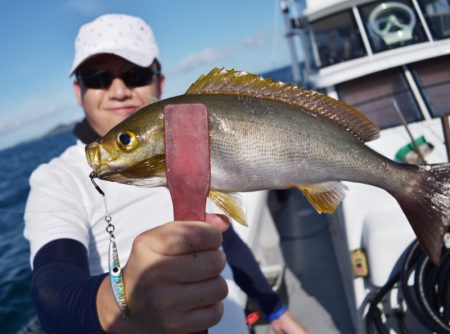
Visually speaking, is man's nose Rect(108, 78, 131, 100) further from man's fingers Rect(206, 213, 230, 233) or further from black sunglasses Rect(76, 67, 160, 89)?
man's fingers Rect(206, 213, 230, 233)

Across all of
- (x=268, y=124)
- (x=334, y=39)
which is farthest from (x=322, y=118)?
(x=334, y=39)

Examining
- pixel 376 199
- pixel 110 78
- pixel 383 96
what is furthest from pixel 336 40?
pixel 110 78

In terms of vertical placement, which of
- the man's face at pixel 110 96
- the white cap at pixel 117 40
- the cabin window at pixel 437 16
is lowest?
the man's face at pixel 110 96

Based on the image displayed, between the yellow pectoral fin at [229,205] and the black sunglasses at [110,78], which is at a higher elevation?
the black sunglasses at [110,78]

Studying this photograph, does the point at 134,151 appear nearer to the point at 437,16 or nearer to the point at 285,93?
the point at 285,93

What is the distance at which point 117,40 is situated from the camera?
2.50m

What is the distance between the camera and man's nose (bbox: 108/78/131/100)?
8.04 ft

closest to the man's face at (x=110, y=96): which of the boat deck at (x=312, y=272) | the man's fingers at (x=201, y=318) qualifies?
the man's fingers at (x=201, y=318)

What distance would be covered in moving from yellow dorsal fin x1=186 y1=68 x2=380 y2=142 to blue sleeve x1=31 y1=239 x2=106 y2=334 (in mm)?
866

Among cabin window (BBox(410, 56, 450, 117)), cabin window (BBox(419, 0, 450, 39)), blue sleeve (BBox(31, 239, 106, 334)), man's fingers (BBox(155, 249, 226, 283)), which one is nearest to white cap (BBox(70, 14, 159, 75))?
blue sleeve (BBox(31, 239, 106, 334))

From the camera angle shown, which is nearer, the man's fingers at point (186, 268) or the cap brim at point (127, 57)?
the man's fingers at point (186, 268)

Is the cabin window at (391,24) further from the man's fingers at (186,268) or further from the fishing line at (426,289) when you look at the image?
the man's fingers at (186,268)

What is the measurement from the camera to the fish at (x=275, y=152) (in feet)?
4.06

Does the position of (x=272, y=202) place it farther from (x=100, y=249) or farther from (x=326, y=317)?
(x=100, y=249)
